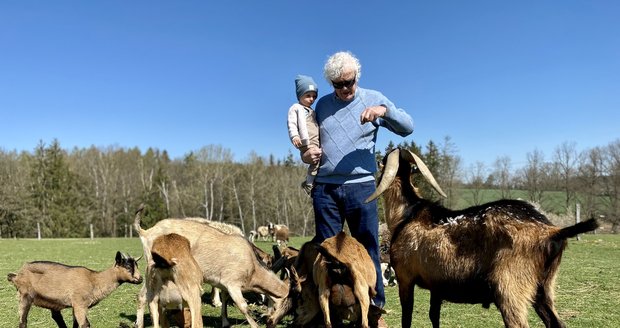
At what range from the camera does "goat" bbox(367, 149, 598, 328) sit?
395 centimetres

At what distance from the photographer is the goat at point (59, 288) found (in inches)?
268

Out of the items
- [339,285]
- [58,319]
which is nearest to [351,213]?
[339,285]

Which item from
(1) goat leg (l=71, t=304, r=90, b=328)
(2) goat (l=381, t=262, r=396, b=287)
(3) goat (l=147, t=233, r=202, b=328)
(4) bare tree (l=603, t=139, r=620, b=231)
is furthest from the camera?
(4) bare tree (l=603, t=139, r=620, b=231)

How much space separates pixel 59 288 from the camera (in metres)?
6.87

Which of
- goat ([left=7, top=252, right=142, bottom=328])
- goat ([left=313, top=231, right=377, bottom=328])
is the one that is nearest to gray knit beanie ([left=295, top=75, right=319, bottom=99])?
goat ([left=313, top=231, right=377, bottom=328])

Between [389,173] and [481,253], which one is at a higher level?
[389,173]

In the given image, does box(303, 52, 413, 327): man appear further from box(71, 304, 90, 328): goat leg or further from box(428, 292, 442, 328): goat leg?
box(71, 304, 90, 328): goat leg

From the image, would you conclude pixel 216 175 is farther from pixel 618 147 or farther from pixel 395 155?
pixel 395 155

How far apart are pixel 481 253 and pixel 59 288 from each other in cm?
581

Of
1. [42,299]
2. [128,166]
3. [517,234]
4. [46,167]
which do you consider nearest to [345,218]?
[517,234]

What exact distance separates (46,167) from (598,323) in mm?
68361

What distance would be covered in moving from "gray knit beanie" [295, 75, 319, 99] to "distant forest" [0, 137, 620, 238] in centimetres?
5180

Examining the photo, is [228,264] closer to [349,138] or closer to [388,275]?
[349,138]

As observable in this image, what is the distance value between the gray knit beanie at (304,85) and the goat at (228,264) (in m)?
2.17
